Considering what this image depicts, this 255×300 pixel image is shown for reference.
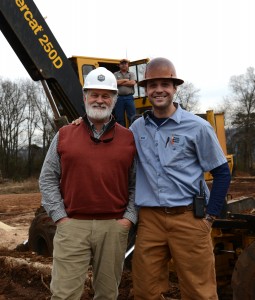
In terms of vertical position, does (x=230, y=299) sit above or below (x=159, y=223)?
below

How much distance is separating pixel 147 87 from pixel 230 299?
3.05m

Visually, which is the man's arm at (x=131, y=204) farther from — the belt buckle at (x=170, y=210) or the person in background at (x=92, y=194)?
the belt buckle at (x=170, y=210)

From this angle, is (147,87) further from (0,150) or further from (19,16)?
(0,150)

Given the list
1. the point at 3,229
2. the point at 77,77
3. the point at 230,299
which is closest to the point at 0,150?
the point at 3,229

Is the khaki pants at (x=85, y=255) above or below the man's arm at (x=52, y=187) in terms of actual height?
below

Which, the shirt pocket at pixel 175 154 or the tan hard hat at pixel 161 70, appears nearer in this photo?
the shirt pocket at pixel 175 154

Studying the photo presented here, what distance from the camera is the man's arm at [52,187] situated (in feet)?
12.3

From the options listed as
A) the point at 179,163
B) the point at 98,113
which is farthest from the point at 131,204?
the point at 98,113

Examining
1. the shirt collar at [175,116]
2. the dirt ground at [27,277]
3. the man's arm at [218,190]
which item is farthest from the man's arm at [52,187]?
the dirt ground at [27,277]

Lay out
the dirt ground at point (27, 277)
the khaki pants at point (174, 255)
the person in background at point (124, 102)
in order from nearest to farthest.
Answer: the khaki pants at point (174, 255), the dirt ground at point (27, 277), the person in background at point (124, 102)

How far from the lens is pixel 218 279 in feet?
18.8

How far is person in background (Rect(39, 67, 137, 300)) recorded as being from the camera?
365 centimetres

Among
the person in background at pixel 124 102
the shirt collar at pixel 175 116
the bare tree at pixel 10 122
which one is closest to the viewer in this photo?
the shirt collar at pixel 175 116

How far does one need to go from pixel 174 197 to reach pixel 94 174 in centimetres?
60
